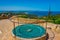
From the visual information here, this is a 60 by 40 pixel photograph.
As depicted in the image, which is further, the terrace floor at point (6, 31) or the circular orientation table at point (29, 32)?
the terrace floor at point (6, 31)

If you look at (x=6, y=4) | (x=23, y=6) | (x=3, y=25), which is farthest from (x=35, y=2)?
(x=3, y=25)

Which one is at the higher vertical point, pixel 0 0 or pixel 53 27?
pixel 0 0

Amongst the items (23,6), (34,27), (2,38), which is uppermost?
(23,6)

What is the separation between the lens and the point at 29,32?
29.1 ft

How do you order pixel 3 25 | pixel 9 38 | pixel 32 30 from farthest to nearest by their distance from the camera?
1. pixel 3 25
2. pixel 32 30
3. pixel 9 38

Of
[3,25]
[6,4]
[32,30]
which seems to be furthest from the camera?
[6,4]

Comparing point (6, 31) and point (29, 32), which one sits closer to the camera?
point (29, 32)

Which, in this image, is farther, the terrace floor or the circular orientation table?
the terrace floor

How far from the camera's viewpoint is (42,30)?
9.04 meters

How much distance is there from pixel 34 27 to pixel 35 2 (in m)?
10.1

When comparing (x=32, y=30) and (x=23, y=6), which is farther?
(x=23, y=6)

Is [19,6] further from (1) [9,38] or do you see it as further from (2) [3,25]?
(1) [9,38]

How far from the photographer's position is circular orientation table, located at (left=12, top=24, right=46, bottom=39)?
818 cm

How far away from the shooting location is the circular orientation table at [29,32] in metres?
8.18
